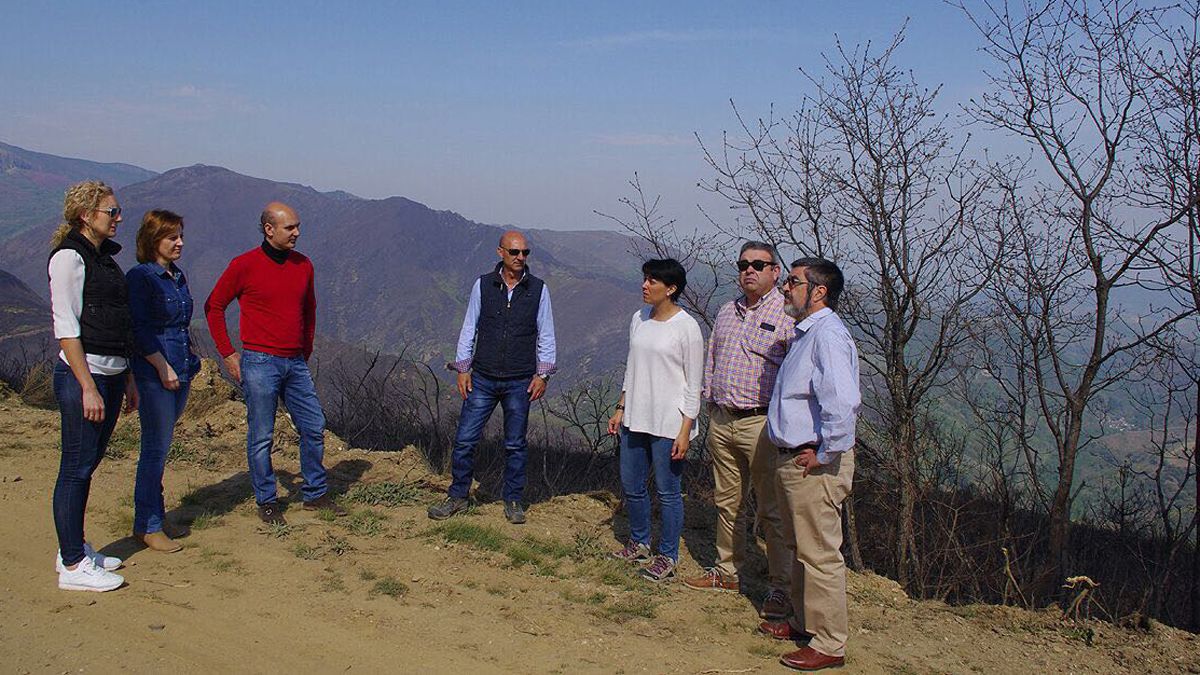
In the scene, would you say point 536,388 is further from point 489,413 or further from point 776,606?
point 776,606

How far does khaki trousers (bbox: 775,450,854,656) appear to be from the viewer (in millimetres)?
4023

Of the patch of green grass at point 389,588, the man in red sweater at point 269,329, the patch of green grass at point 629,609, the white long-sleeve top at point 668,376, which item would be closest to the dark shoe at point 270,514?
the man in red sweater at point 269,329

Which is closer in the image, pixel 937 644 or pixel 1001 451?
pixel 937 644

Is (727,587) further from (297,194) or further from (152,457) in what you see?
(297,194)

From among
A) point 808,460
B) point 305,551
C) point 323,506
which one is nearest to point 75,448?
point 305,551

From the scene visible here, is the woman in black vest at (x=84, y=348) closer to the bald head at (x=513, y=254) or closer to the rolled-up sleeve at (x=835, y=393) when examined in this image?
the bald head at (x=513, y=254)

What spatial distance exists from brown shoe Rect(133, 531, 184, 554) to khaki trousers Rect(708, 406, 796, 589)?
3456 millimetres

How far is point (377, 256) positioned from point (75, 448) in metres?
82.8

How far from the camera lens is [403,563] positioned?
5293 mm

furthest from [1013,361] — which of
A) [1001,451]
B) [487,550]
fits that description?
[487,550]

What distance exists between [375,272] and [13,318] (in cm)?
5503

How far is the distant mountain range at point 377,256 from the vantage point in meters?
61.9

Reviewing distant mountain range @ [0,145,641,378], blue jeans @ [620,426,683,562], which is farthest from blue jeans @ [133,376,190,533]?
distant mountain range @ [0,145,641,378]

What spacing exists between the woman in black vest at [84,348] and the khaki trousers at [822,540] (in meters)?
3.52
